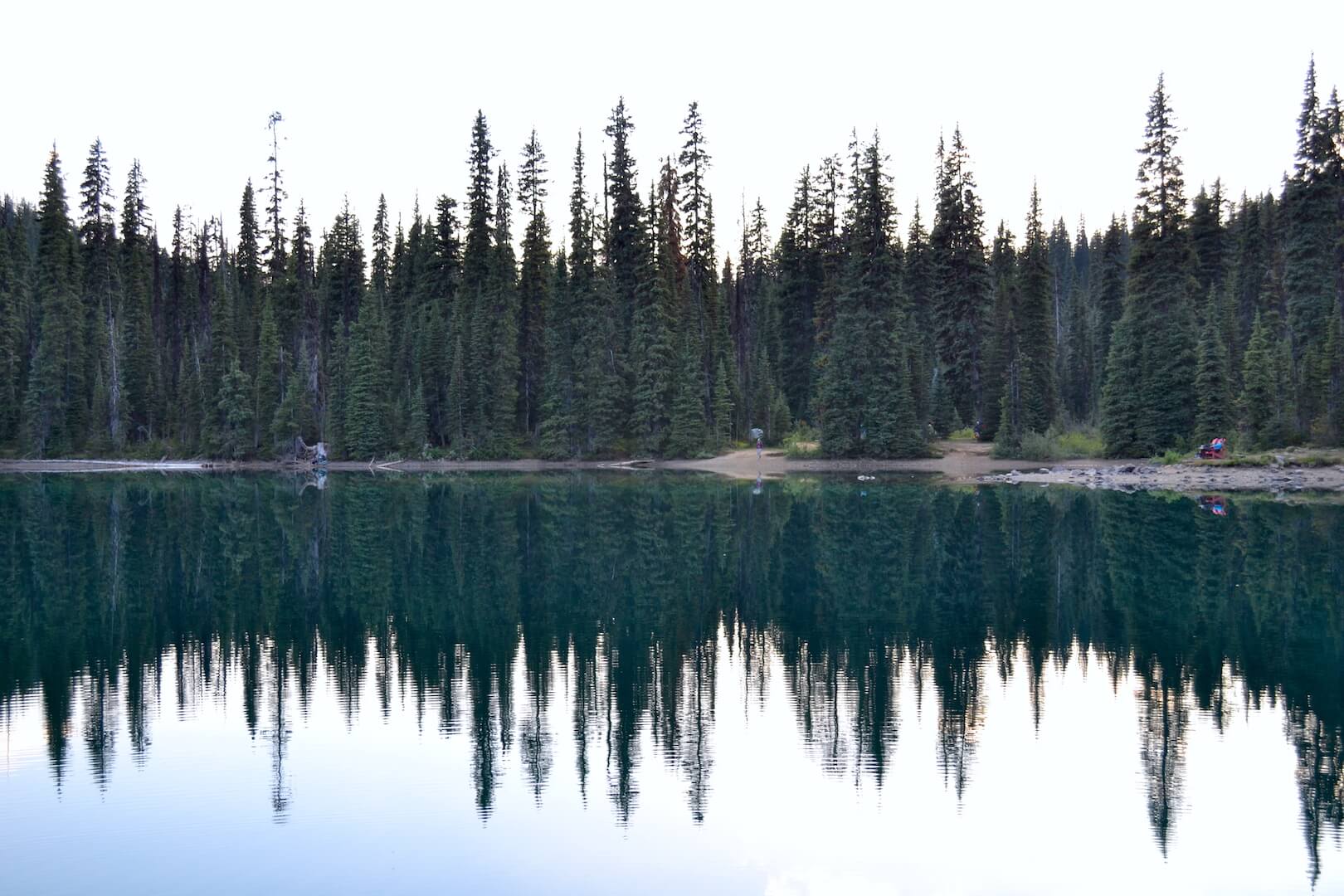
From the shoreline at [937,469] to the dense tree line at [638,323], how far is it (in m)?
A: 1.65

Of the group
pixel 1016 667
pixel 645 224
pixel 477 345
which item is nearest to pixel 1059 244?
pixel 645 224

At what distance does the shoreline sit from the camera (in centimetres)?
4572

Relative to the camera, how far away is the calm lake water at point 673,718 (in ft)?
31.5

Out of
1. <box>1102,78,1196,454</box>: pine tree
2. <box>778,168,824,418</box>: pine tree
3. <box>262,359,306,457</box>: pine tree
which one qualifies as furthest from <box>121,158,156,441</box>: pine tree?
<box>1102,78,1196,454</box>: pine tree

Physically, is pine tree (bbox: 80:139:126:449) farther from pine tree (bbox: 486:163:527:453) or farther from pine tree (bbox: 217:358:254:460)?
pine tree (bbox: 486:163:527:453)

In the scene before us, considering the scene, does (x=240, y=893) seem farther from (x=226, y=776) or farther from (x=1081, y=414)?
(x=1081, y=414)

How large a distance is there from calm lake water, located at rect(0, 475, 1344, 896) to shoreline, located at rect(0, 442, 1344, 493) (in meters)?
19.3

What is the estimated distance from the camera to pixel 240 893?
8.79 metres

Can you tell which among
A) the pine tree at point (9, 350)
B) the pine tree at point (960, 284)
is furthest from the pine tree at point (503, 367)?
the pine tree at point (9, 350)

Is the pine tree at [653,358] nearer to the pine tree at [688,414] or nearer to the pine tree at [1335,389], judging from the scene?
the pine tree at [688,414]

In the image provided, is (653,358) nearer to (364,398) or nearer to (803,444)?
(803,444)

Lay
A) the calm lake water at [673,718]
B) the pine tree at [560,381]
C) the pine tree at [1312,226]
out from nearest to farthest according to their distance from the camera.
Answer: the calm lake water at [673,718] → the pine tree at [1312,226] → the pine tree at [560,381]

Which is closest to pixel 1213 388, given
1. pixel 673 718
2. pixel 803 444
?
pixel 803 444

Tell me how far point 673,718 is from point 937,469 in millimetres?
48420
